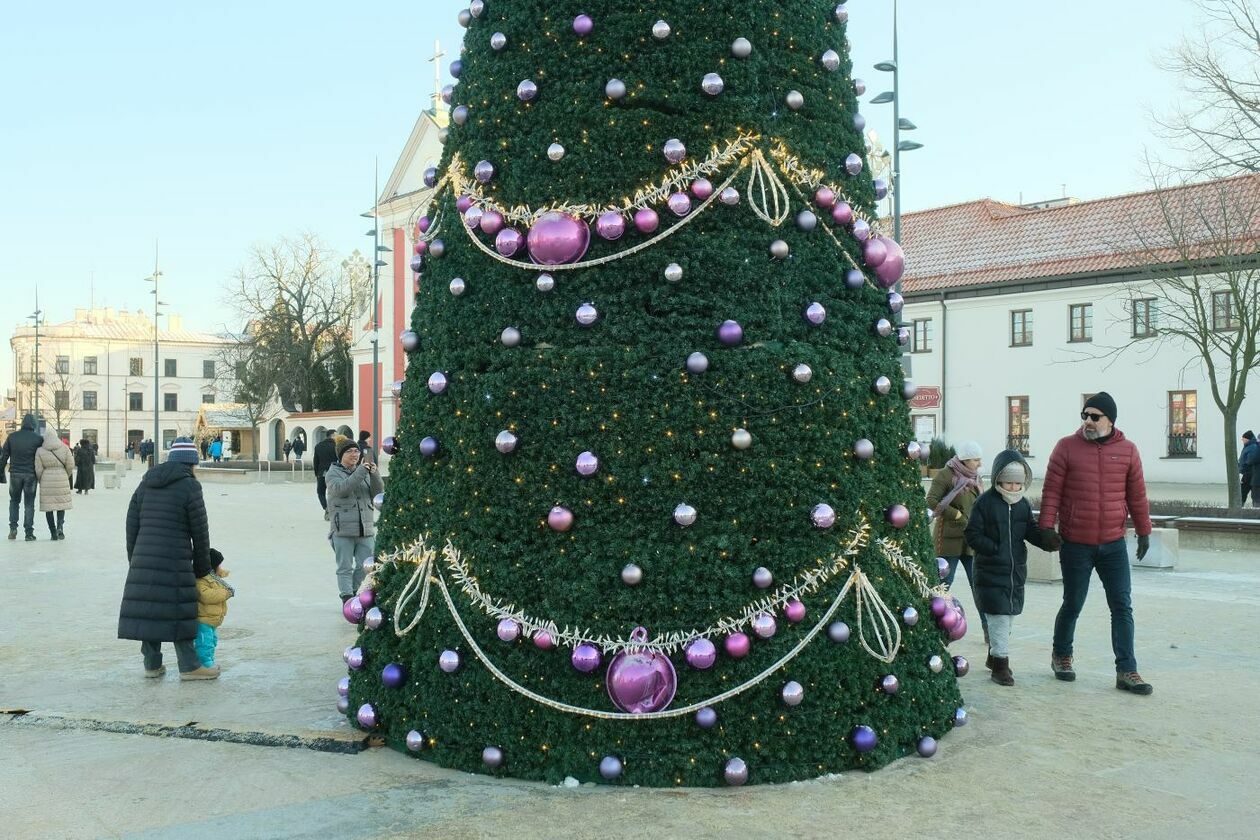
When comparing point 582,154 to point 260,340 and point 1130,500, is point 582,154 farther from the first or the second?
point 260,340

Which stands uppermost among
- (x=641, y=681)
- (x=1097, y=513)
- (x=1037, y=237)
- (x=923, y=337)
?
(x=1037, y=237)

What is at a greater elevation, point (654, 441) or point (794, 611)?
point (654, 441)

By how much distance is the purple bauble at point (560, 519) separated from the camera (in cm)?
536

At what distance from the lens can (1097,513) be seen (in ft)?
24.5

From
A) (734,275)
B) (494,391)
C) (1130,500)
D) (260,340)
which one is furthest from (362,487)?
(260,340)

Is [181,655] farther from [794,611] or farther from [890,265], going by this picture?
[890,265]

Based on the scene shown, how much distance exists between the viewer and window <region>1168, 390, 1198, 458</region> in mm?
36312

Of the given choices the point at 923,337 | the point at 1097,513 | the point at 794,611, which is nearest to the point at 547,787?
the point at 794,611

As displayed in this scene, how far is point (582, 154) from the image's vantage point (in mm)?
5621

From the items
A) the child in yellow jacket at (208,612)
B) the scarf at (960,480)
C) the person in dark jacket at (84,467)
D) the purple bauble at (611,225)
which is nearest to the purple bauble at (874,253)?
the purple bauble at (611,225)

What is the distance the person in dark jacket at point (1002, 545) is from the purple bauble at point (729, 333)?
3.04 meters

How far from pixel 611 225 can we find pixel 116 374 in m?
106

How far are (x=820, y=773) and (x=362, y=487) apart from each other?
5.67 metres

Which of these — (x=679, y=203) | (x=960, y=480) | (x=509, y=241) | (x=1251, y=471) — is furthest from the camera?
(x=1251, y=471)
